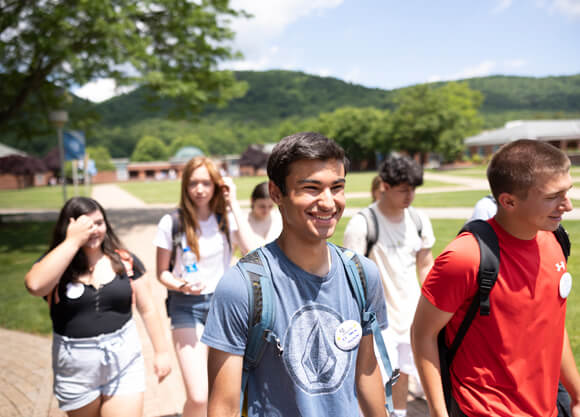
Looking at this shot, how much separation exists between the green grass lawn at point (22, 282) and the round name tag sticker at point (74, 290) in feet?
8.50

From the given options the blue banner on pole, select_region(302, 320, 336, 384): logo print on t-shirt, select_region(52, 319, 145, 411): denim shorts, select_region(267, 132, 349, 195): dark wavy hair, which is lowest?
select_region(52, 319, 145, 411): denim shorts

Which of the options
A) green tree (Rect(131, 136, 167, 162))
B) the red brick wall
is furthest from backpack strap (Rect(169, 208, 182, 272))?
green tree (Rect(131, 136, 167, 162))

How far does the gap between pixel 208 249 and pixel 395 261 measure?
1.44 metres

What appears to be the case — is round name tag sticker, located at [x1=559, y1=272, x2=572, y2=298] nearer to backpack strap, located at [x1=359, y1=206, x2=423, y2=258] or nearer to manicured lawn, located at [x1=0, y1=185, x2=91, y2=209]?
backpack strap, located at [x1=359, y1=206, x2=423, y2=258]

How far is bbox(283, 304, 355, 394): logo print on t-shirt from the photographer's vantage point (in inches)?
63.9

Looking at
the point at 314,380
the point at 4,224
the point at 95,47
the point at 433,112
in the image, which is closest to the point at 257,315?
the point at 314,380

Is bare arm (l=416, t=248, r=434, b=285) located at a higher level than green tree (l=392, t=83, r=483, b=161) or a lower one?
lower

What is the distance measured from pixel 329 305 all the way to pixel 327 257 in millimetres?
181

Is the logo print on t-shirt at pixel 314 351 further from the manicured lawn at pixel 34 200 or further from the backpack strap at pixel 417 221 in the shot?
the manicured lawn at pixel 34 200

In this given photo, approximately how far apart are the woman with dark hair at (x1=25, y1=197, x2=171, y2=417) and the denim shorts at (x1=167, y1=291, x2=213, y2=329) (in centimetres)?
40

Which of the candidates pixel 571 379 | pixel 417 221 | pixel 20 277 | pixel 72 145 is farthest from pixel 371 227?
pixel 72 145

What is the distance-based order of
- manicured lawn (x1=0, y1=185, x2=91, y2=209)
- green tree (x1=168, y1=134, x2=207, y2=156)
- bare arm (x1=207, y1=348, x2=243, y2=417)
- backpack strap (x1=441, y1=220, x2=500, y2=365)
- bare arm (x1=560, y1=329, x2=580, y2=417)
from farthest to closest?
green tree (x1=168, y1=134, x2=207, y2=156) → manicured lawn (x1=0, y1=185, x2=91, y2=209) → bare arm (x1=560, y1=329, x2=580, y2=417) → backpack strap (x1=441, y1=220, x2=500, y2=365) → bare arm (x1=207, y1=348, x2=243, y2=417)

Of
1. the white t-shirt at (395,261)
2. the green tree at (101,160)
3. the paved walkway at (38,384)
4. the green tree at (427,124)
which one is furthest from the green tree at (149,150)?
the white t-shirt at (395,261)

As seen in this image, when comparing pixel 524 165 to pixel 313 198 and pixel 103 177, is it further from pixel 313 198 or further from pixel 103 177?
pixel 103 177
